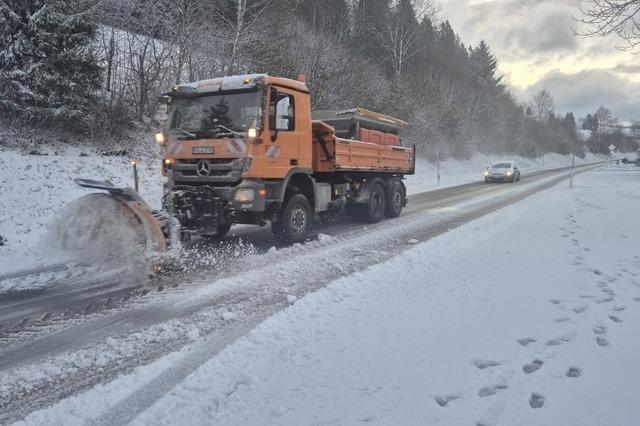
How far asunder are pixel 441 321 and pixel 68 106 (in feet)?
41.5

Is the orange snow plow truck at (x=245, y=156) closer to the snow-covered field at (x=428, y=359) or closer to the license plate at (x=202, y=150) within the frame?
the license plate at (x=202, y=150)

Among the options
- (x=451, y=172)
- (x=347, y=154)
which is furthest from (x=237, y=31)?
(x=451, y=172)

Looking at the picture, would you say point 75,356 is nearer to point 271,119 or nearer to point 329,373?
point 329,373

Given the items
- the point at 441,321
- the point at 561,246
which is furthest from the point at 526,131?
the point at 441,321

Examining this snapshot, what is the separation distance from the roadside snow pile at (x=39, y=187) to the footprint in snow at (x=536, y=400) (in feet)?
20.5

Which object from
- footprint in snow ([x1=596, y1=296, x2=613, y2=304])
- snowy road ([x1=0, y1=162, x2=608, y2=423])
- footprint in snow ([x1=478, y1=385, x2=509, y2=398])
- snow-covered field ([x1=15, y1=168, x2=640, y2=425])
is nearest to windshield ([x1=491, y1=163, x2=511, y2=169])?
snowy road ([x1=0, y1=162, x2=608, y2=423])

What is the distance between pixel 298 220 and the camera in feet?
28.2

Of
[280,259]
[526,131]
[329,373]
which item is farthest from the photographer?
[526,131]

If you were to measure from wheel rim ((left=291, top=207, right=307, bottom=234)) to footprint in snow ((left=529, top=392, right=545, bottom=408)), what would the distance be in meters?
5.77

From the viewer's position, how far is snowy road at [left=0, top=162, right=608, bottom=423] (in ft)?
11.1

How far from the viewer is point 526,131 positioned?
74.4m

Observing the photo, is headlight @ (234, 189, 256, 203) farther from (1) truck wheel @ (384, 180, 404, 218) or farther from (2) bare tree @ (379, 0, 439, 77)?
(2) bare tree @ (379, 0, 439, 77)

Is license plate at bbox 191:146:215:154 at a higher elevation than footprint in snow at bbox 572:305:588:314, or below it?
higher

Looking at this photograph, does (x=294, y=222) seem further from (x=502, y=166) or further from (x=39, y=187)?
(x=502, y=166)
